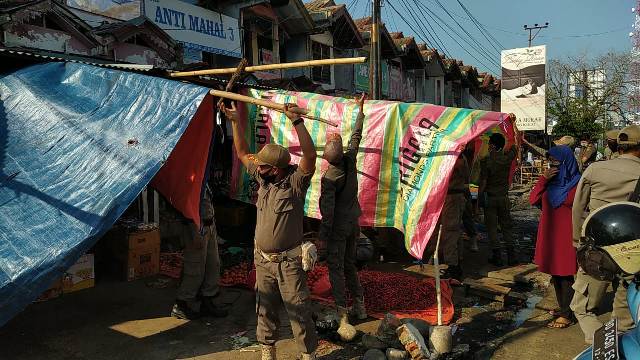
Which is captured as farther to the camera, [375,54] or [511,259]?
[375,54]

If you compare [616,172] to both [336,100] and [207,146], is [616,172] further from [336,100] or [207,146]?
[207,146]

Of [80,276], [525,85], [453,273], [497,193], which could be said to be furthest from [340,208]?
[525,85]

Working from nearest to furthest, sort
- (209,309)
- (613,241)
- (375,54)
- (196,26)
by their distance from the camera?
(613,241), (209,309), (196,26), (375,54)

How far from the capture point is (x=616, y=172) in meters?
4.22

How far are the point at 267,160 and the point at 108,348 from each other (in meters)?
2.50

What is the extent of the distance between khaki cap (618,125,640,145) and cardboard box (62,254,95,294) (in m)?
6.21

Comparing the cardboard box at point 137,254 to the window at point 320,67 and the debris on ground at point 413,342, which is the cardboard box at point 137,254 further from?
the window at point 320,67

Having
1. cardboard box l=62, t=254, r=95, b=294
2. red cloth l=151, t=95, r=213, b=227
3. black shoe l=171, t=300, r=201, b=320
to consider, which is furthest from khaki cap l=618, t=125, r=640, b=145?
cardboard box l=62, t=254, r=95, b=294

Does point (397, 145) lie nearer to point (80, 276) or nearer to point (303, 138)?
point (303, 138)

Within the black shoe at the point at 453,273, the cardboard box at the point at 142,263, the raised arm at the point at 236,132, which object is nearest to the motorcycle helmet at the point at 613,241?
the raised arm at the point at 236,132

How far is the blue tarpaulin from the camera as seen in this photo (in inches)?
140

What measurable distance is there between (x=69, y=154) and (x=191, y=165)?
1.04m

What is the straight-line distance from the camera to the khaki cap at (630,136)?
4230 millimetres

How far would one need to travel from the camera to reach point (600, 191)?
4.30m
